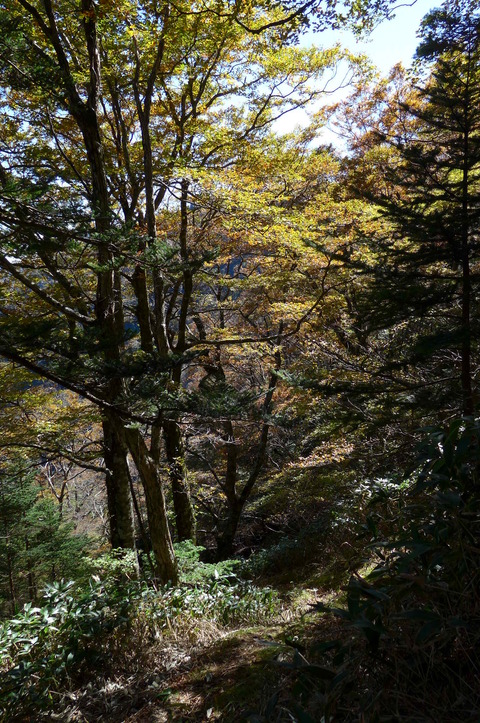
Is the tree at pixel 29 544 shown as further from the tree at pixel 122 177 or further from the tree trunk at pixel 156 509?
the tree trunk at pixel 156 509

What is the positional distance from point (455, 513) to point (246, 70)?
27.5 ft

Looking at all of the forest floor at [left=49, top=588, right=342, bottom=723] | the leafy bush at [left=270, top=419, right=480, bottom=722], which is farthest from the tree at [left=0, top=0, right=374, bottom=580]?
the leafy bush at [left=270, top=419, right=480, bottom=722]

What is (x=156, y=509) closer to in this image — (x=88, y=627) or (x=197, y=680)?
(x=88, y=627)

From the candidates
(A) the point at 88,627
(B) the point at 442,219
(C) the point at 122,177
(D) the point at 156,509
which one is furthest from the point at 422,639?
(C) the point at 122,177

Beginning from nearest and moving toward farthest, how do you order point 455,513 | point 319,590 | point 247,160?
1. point 455,513
2. point 319,590
3. point 247,160

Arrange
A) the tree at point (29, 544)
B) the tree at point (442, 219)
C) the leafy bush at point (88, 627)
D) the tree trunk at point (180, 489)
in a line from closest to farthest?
the leafy bush at point (88, 627), the tree at point (442, 219), the tree trunk at point (180, 489), the tree at point (29, 544)

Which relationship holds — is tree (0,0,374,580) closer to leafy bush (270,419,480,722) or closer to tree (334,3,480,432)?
tree (334,3,480,432)

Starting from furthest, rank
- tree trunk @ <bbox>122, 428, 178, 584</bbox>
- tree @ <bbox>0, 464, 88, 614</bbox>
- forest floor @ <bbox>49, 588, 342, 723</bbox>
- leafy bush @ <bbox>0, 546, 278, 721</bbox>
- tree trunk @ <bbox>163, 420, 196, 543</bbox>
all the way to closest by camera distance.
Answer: tree @ <bbox>0, 464, 88, 614</bbox>
tree trunk @ <bbox>163, 420, 196, 543</bbox>
tree trunk @ <bbox>122, 428, 178, 584</bbox>
leafy bush @ <bbox>0, 546, 278, 721</bbox>
forest floor @ <bbox>49, 588, 342, 723</bbox>

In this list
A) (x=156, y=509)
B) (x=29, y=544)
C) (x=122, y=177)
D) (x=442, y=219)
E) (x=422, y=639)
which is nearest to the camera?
(x=422, y=639)

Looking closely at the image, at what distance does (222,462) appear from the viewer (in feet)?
45.3

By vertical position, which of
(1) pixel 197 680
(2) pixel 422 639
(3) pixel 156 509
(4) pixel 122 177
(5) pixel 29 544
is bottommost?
(5) pixel 29 544

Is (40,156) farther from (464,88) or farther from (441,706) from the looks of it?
(441,706)

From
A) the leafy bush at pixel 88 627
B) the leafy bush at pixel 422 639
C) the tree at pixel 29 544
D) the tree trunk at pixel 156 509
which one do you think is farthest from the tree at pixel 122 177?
the tree at pixel 29 544

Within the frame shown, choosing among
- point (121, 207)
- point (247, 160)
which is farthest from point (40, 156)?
point (247, 160)
